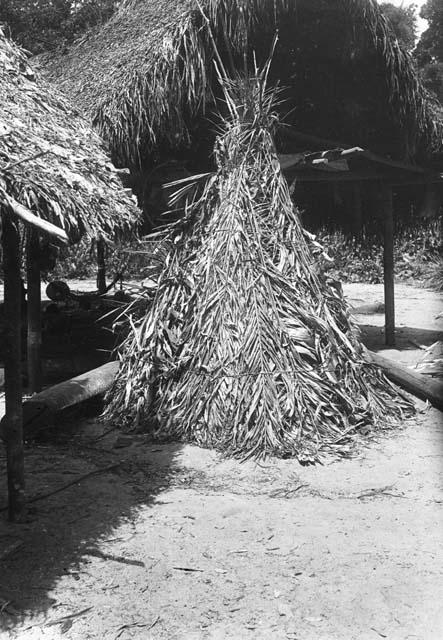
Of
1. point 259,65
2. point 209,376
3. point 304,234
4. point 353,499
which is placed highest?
point 259,65

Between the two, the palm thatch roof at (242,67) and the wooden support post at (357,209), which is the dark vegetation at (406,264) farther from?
the palm thatch roof at (242,67)

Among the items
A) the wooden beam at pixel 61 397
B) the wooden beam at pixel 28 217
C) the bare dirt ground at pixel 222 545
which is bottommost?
the bare dirt ground at pixel 222 545

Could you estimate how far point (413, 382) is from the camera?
6.44 m

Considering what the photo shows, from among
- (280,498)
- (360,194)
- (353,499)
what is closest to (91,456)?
A: (280,498)

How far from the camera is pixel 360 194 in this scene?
10.6 meters

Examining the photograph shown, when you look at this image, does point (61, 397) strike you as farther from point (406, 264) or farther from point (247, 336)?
point (406, 264)

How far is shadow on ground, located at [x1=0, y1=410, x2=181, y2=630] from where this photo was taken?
134 inches

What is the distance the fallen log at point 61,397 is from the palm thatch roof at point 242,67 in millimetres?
2434

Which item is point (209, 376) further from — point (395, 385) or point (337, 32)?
point (337, 32)

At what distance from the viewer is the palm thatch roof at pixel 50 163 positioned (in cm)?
367

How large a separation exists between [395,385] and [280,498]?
7.84 ft

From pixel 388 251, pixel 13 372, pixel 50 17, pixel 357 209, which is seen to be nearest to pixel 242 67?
pixel 388 251

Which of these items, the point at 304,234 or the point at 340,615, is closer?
the point at 340,615

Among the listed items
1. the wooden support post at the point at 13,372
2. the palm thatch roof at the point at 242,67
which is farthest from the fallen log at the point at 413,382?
the wooden support post at the point at 13,372
